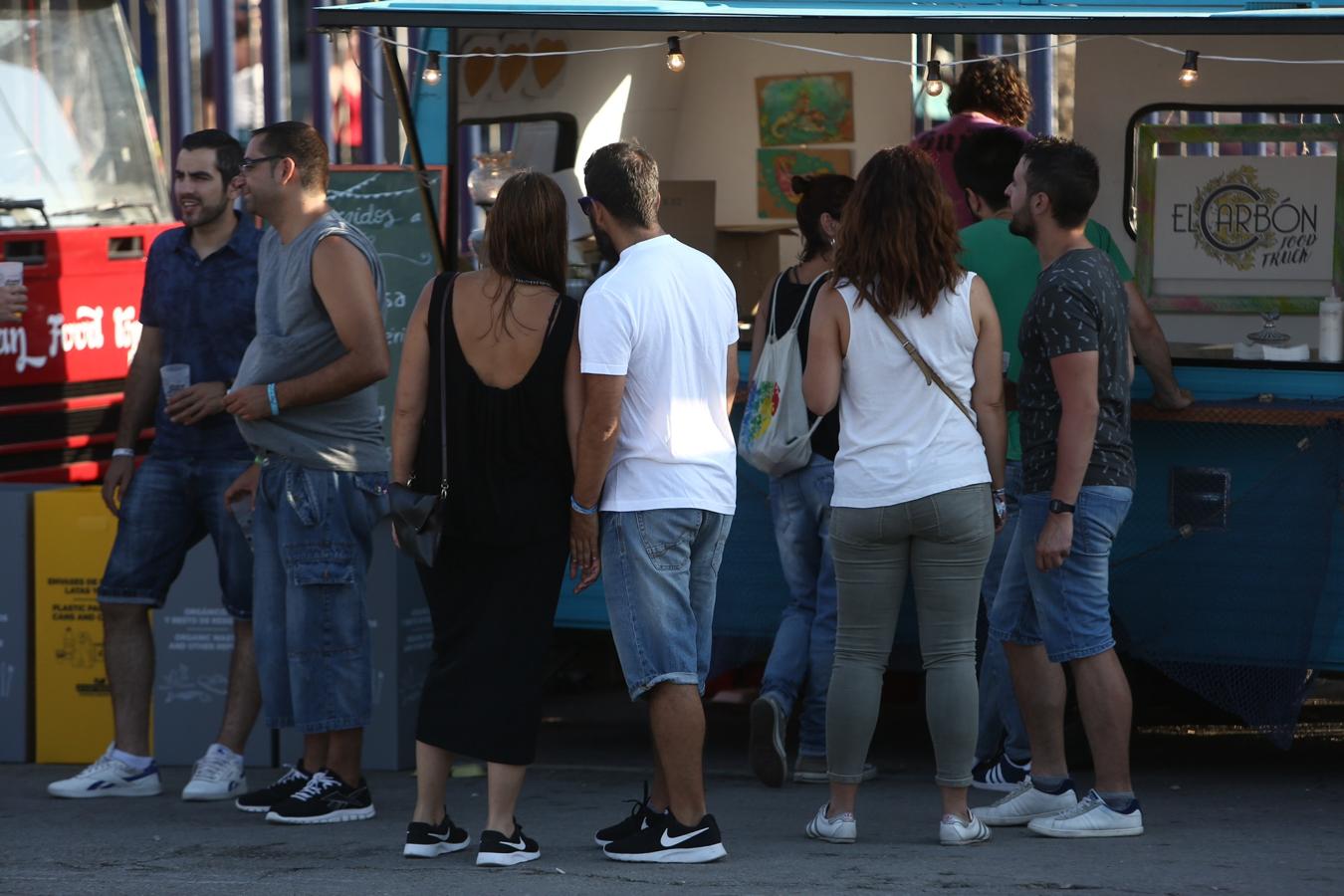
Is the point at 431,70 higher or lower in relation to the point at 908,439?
higher

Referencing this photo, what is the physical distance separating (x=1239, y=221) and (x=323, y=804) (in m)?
3.41

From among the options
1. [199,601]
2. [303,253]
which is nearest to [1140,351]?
[303,253]

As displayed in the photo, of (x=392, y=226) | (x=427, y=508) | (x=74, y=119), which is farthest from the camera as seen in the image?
(x=74, y=119)

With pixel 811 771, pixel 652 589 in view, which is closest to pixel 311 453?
pixel 652 589

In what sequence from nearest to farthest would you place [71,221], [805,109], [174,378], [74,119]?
[174,378] → [71,221] → [74,119] → [805,109]

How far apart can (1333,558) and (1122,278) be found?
1.01 meters

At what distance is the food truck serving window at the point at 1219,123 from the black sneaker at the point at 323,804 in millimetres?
3174

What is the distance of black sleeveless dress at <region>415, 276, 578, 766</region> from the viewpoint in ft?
15.8

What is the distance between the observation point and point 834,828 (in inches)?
202

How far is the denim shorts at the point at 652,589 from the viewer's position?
15.7 feet

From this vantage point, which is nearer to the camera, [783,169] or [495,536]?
[495,536]

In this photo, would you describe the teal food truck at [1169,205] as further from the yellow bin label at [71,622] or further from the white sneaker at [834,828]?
the yellow bin label at [71,622]

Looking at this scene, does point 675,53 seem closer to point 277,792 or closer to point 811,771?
point 811,771

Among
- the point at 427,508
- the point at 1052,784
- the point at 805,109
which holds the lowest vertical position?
the point at 1052,784
